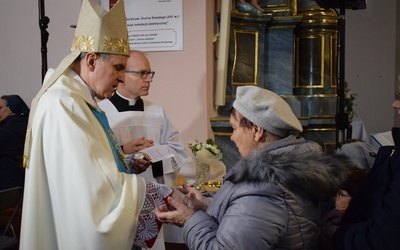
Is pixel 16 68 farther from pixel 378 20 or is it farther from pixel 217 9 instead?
pixel 378 20

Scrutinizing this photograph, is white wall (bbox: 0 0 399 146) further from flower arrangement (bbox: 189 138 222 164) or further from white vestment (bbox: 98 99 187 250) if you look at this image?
flower arrangement (bbox: 189 138 222 164)

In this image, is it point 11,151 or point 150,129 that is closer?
point 150,129

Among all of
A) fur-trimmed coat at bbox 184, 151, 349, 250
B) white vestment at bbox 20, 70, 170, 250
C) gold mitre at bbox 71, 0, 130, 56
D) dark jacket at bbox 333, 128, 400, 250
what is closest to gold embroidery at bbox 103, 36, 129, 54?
gold mitre at bbox 71, 0, 130, 56

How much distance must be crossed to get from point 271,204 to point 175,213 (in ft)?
1.32

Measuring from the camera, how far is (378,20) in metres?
8.43

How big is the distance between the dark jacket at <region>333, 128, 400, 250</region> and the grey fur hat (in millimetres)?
353

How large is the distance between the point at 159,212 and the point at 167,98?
2.85 metres

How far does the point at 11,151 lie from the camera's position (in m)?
4.43

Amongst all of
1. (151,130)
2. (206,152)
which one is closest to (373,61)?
(206,152)

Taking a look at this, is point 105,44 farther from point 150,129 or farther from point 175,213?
point 150,129

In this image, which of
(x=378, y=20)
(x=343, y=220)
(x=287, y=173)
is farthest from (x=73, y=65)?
(x=378, y=20)

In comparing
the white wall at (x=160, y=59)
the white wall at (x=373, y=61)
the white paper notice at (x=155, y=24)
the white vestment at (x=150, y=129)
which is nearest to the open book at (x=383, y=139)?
the white vestment at (x=150, y=129)

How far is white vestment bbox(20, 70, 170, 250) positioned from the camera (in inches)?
73.7

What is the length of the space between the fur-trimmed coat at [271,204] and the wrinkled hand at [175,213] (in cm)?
5
